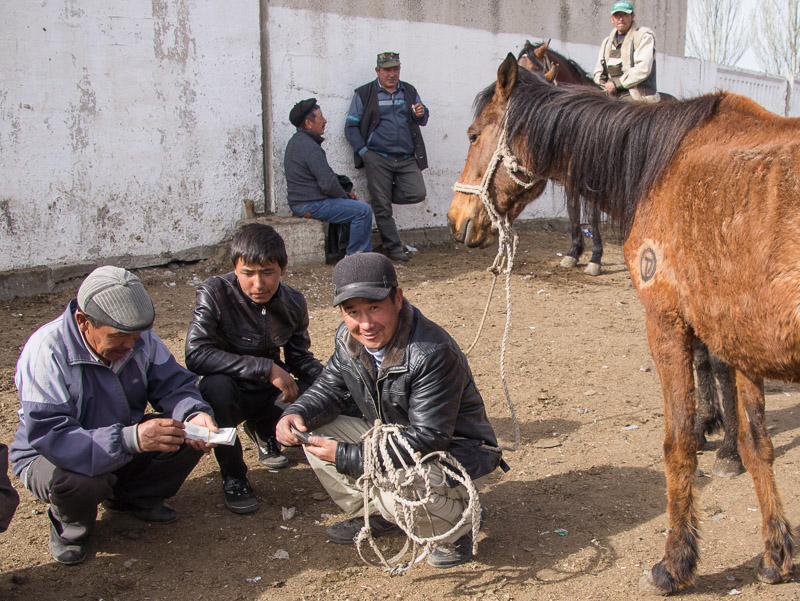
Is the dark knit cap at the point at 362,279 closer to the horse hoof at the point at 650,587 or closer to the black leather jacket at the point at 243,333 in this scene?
the black leather jacket at the point at 243,333

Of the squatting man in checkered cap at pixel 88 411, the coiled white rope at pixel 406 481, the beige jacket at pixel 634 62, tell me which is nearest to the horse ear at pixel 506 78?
the coiled white rope at pixel 406 481

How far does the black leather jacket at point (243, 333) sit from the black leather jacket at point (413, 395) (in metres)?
0.56

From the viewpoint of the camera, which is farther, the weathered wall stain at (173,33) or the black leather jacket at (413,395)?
the weathered wall stain at (173,33)

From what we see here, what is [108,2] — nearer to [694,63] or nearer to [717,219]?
[717,219]

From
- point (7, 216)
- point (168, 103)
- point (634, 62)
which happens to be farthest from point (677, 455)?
point (168, 103)

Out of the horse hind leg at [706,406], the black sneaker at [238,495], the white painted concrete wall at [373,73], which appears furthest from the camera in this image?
the white painted concrete wall at [373,73]

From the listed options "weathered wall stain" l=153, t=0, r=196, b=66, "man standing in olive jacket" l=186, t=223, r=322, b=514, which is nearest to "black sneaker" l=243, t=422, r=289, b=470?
"man standing in olive jacket" l=186, t=223, r=322, b=514

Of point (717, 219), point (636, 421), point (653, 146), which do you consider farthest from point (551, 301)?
point (717, 219)

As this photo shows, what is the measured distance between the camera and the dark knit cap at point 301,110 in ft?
25.5

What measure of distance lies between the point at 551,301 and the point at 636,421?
2755mm

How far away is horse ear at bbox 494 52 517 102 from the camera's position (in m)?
3.67

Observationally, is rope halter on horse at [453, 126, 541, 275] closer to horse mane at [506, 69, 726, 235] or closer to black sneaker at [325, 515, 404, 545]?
horse mane at [506, 69, 726, 235]

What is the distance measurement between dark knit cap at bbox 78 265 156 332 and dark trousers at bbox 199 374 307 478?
0.69m

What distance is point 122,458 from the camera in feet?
9.41
